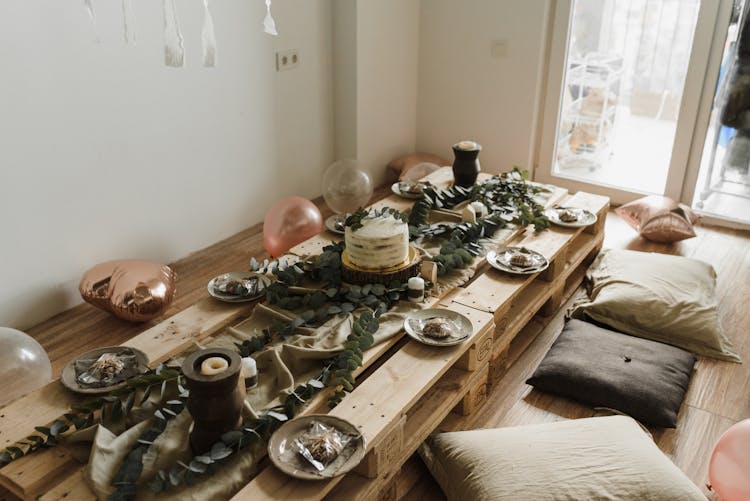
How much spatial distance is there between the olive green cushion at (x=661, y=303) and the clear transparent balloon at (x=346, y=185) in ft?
3.51

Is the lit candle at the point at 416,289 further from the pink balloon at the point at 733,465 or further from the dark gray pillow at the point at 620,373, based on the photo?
A: the pink balloon at the point at 733,465

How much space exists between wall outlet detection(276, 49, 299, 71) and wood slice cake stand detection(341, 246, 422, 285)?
1591 millimetres

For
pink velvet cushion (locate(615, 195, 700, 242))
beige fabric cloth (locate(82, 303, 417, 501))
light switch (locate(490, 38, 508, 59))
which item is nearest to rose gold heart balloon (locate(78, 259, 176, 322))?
beige fabric cloth (locate(82, 303, 417, 501))

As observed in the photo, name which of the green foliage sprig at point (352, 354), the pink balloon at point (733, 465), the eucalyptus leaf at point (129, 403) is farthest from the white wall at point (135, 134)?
the pink balloon at point (733, 465)

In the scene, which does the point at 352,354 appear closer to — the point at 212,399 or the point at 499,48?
the point at 212,399

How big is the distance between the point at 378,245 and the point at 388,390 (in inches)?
22.1

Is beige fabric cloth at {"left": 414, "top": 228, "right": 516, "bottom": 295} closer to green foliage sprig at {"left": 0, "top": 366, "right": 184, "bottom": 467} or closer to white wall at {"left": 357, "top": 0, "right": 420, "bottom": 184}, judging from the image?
green foliage sprig at {"left": 0, "top": 366, "right": 184, "bottom": 467}

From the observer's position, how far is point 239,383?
1632mm

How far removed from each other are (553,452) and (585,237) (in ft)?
4.94

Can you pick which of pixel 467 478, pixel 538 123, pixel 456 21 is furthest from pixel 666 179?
pixel 467 478

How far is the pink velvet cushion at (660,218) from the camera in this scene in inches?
135

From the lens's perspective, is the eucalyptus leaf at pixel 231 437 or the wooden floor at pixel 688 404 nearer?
the eucalyptus leaf at pixel 231 437

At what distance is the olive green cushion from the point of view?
2605mm

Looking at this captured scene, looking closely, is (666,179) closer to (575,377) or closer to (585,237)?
(585,237)
